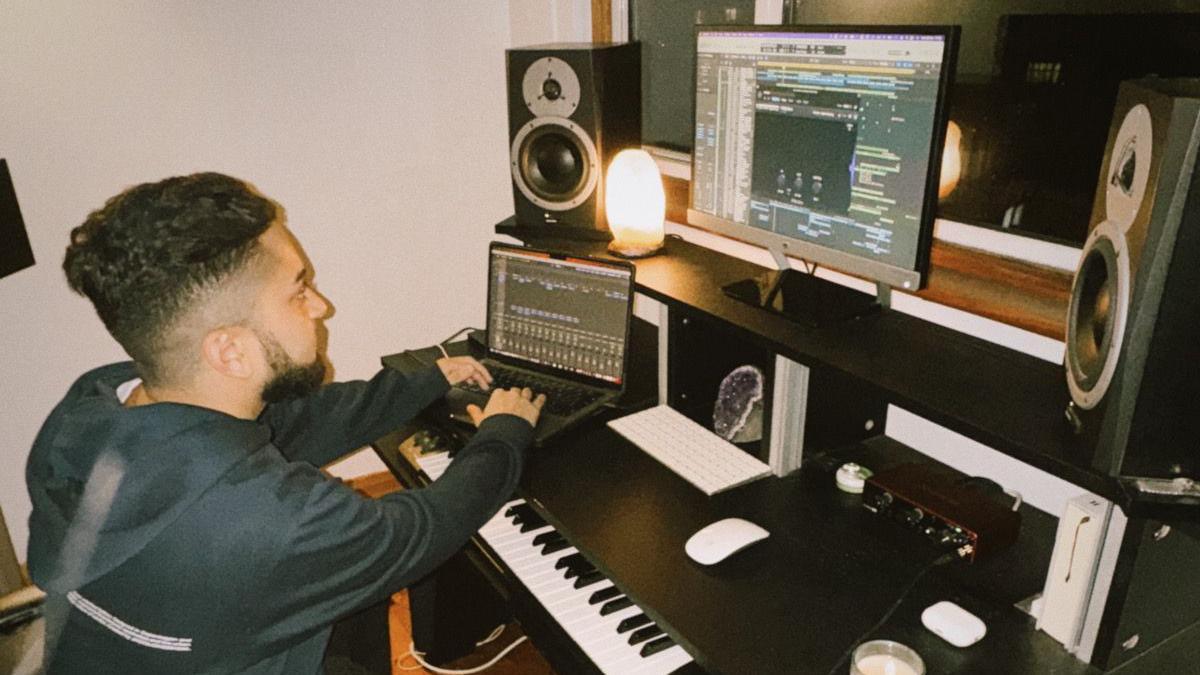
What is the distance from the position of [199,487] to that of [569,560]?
611 millimetres

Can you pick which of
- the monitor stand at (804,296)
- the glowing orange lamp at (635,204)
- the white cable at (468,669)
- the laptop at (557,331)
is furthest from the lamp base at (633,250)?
the white cable at (468,669)

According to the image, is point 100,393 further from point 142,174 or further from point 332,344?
point 332,344

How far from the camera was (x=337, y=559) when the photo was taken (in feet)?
3.55

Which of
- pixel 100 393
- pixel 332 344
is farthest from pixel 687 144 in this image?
pixel 100 393

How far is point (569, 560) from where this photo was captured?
140 centimetres

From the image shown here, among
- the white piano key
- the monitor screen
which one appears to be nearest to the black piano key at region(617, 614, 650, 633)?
the white piano key

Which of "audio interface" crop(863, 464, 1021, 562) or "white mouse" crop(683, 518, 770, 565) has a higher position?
"audio interface" crop(863, 464, 1021, 562)

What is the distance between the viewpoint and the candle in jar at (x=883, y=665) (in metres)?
1.03

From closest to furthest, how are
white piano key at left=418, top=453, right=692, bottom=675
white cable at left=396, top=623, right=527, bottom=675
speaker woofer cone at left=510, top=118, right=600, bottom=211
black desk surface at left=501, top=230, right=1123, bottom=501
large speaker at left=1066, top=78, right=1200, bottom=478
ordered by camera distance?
large speaker at left=1066, top=78, right=1200, bottom=478 < black desk surface at left=501, top=230, right=1123, bottom=501 < white piano key at left=418, top=453, right=692, bottom=675 < speaker woofer cone at left=510, top=118, right=600, bottom=211 < white cable at left=396, top=623, right=527, bottom=675

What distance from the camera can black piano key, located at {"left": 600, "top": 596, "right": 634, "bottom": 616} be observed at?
1.28m

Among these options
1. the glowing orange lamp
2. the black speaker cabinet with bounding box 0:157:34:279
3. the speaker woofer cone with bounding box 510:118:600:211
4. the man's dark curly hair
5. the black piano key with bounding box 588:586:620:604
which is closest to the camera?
the man's dark curly hair

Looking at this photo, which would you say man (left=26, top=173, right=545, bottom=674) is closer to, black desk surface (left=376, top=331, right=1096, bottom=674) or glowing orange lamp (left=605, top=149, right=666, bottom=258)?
black desk surface (left=376, top=331, right=1096, bottom=674)

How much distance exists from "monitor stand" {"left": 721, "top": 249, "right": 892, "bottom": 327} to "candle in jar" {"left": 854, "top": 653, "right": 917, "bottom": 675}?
52 cm

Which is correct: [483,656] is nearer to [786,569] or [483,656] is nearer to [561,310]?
[561,310]
